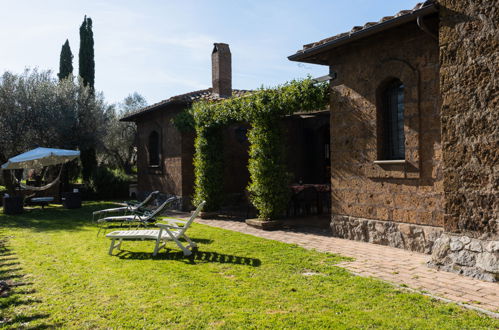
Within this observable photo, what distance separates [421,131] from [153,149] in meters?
12.4

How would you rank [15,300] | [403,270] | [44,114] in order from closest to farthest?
1. [15,300]
2. [403,270]
3. [44,114]

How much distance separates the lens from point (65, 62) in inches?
969

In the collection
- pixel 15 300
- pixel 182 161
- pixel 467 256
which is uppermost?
pixel 182 161

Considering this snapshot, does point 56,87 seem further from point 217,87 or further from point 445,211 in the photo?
point 445,211

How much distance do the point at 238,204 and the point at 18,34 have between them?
28.9 ft

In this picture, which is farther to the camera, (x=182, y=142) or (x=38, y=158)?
(x=38, y=158)

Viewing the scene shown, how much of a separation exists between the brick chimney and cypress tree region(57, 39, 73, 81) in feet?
45.8

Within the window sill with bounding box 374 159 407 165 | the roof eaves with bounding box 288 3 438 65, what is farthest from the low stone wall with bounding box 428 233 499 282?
the roof eaves with bounding box 288 3 438 65

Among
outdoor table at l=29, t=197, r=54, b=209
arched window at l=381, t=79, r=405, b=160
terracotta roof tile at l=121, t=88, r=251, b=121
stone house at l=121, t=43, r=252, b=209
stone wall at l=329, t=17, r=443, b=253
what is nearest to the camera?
stone wall at l=329, t=17, r=443, b=253

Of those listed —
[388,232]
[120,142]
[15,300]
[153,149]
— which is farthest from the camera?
[120,142]

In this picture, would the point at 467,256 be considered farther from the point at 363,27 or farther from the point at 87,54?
the point at 87,54

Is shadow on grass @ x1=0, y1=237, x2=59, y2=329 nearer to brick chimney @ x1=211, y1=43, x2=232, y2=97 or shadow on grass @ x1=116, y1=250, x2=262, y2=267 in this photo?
shadow on grass @ x1=116, y1=250, x2=262, y2=267

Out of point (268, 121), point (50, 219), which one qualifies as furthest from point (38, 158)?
point (268, 121)

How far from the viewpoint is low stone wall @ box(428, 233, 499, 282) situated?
4828 mm
